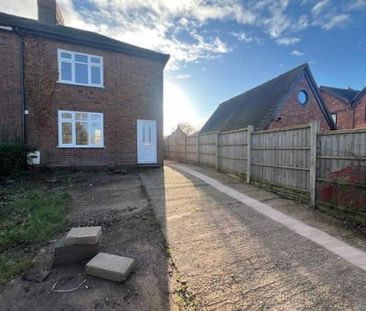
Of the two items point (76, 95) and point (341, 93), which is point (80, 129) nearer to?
point (76, 95)

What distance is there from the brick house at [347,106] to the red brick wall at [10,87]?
2322 cm

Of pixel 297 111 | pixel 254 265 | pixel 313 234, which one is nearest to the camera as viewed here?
pixel 254 265

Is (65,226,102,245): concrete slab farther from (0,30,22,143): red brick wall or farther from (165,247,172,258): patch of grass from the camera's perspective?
(0,30,22,143): red brick wall

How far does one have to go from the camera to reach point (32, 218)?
16.4 ft

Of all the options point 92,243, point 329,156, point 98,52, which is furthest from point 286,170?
point 98,52

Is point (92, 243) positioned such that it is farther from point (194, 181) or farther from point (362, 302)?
point (194, 181)

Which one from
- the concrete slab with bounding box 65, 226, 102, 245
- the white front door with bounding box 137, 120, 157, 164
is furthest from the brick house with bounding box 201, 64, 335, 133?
the concrete slab with bounding box 65, 226, 102, 245

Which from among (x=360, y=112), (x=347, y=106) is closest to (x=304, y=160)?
(x=360, y=112)

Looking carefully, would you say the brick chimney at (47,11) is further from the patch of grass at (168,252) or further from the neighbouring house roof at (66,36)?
the patch of grass at (168,252)

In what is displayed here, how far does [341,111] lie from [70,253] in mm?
25856

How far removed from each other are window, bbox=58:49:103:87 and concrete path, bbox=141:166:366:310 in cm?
907

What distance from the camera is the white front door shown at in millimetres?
12867

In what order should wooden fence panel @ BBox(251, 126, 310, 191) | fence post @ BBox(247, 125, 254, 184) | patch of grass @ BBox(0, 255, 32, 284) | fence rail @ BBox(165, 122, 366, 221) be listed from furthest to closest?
1. fence post @ BBox(247, 125, 254, 184)
2. wooden fence panel @ BBox(251, 126, 310, 191)
3. fence rail @ BBox(165, 122, 366, 221)
4. patch of grass @ BBox(0, 255, 32, 284)

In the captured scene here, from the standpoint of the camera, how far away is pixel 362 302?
2.41 meters
